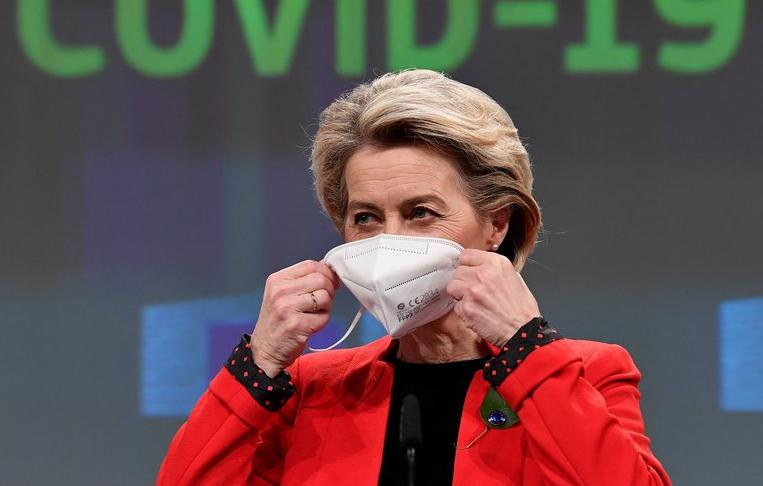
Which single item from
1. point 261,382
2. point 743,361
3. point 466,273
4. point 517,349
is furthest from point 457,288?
point 743,361

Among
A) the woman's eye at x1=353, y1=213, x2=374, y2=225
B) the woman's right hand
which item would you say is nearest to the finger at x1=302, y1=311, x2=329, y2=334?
the woman's right hand

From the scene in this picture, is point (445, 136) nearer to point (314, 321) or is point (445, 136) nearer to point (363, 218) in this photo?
point (363, 218)

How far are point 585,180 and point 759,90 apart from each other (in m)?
0.60

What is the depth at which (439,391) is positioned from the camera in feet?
6.98

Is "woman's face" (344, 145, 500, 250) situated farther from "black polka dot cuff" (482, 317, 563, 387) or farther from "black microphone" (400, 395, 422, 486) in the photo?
"black microphone" (400, 395, 422, 486)

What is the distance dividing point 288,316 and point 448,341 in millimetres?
340

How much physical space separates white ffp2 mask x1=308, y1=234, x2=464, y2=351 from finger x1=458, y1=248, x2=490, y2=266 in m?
0.04

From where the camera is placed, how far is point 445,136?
2104 mm

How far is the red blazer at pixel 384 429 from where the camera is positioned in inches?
70.7

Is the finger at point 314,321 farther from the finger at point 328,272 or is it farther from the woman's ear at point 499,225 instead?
the woman's ear at point 499,225

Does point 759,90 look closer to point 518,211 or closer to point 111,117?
point 518,211

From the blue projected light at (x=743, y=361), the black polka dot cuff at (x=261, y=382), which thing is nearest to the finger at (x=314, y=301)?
the black polka dot cuff at (x=261, y=382)

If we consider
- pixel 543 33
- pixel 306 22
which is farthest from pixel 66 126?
pixel 543 33

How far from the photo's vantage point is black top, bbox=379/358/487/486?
2010 mm
